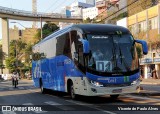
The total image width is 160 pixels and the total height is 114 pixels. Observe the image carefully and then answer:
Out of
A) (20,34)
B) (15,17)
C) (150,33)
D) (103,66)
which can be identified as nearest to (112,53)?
(103,66)

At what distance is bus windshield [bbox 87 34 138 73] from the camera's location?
16297 millimetres

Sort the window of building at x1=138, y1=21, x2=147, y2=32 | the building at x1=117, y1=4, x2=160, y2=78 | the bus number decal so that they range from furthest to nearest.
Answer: the window of building at x1=138, y1=21, x2=147, y2=32, the building at x1=117, y1=4, x2=160, y2=78, the bus number decal

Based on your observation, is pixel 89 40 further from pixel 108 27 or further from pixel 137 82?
pixel 137 82

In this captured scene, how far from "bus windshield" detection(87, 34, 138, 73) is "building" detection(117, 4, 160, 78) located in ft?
109

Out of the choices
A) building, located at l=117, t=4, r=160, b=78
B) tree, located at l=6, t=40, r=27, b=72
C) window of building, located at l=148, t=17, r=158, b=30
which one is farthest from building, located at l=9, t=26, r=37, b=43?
window of building, located at l=148, t=17, r=158, b=30

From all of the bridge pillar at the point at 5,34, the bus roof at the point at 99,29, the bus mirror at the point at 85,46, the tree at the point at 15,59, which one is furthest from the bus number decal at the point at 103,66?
the tree at the point at 15,59

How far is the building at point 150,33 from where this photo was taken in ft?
172

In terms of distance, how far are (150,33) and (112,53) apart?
3994 centimetres

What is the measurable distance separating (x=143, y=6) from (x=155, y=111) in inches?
2547

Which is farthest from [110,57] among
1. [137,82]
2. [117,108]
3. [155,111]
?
[155,111]

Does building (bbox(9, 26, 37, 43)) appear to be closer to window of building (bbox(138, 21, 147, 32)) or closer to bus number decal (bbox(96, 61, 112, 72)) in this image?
window of building (bbox(138, 21, 147, 32))

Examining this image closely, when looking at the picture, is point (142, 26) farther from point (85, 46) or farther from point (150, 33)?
point (85, 46)

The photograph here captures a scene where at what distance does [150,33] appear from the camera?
5547cm

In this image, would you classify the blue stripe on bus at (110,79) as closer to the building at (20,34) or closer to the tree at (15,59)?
the tree at (15,59)
